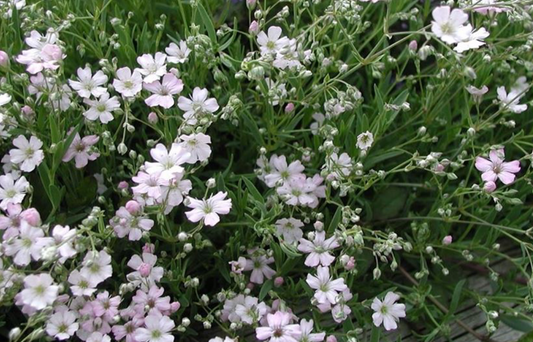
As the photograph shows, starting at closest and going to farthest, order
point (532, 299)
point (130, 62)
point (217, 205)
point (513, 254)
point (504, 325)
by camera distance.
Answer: point (217, 205) → point (532, 299) → point (130, 62) → point (504, 325) → point (513, 254)

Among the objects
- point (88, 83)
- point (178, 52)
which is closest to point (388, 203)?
point (178, 52)

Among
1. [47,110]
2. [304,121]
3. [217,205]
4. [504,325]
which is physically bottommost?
[504,325]

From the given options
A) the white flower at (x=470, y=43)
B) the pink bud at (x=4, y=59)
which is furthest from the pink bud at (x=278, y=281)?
the pink bud at (x=4, y=59)

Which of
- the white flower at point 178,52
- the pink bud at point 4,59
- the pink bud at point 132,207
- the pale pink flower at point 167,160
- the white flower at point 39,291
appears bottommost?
the white flower at point 39,291

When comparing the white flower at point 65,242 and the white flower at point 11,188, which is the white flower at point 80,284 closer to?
the white flower at point 65,242

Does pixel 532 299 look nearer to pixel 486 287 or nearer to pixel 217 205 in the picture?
pixel 486 287

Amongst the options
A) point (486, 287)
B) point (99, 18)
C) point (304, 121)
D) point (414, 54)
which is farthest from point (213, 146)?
point (486, 287)

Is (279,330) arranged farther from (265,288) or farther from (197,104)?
(197,104)
